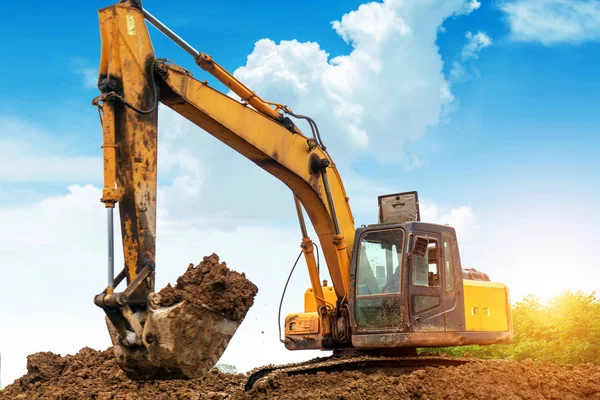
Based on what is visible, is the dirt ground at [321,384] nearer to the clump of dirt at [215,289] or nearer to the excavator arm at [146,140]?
the clump of dirt at [215,289]

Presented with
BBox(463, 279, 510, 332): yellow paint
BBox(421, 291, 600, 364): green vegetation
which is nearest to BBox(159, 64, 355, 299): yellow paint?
BBox(463, 279, 510, 332): yellow paint

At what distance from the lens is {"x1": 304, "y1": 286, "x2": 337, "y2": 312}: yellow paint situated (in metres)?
9.48

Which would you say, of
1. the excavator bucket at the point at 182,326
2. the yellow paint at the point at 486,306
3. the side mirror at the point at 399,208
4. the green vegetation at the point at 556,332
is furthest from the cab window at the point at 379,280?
the green vegetation at the point at 556,332

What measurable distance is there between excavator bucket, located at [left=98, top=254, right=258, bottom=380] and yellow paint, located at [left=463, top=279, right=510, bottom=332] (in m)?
3.89

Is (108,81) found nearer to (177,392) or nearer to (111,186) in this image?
(111,186)

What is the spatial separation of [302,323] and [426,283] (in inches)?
81.0

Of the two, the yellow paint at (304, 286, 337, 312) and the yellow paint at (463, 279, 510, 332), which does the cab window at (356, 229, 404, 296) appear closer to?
the yellow paint at (304, 286, 337, 312)

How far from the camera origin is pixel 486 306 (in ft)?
31.4

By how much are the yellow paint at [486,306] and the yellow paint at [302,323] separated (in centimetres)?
207

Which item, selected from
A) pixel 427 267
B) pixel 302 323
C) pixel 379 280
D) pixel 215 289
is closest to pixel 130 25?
pixel 215 289

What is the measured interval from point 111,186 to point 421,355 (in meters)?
4.93

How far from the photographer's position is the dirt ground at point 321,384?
794cm

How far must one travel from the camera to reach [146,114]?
22.4ft

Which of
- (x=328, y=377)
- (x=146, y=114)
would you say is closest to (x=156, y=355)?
(x=146, y=114)
